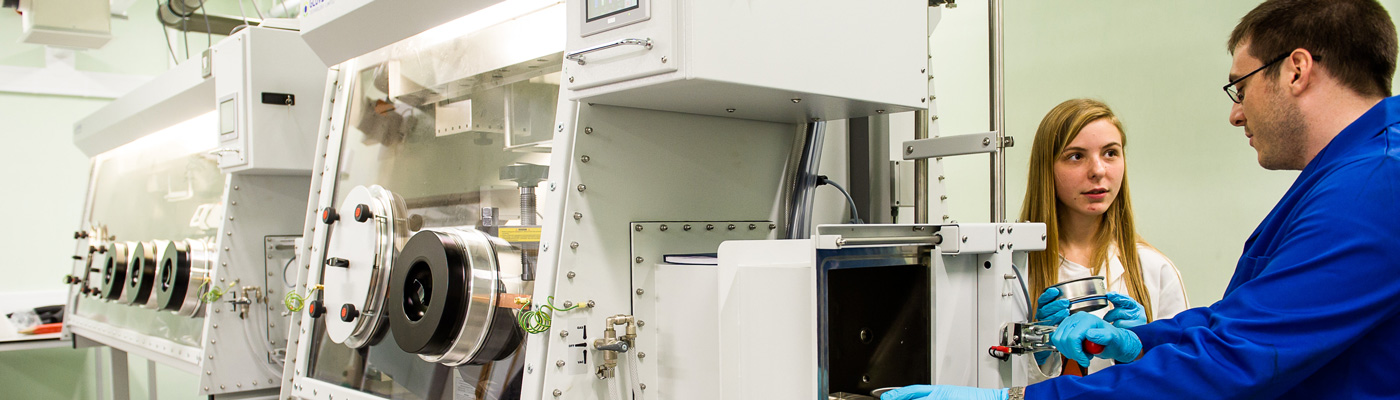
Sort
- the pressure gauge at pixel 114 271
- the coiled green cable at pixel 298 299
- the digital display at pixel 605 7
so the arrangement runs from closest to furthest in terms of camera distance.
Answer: the digital display at pixel 605 7 < the coiled green cable at pixel 298 299 < the pressure gauge at pixel 114 271

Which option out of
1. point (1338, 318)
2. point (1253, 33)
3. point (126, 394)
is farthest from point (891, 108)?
point (126, 394)

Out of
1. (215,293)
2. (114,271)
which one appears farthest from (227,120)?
(114,271)

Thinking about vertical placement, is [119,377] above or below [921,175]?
below

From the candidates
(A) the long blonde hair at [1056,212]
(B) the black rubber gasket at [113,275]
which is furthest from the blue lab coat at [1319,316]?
(B) the black rubber gasket at [113,275]

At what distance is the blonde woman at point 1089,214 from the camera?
1.99m

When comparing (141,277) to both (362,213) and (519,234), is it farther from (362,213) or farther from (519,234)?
(519,234)

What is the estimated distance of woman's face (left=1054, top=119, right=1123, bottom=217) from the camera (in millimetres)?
2028

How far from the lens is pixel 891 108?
64.1 inches

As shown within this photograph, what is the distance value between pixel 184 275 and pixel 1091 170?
9.46 ft

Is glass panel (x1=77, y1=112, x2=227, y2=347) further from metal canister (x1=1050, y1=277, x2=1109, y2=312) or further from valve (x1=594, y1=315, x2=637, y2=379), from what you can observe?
metal canister (x1=1050, y1=277, x2=1109, y2=312)

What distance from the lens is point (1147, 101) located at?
3201 millimetres

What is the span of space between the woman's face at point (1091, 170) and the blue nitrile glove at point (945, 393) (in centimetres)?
92

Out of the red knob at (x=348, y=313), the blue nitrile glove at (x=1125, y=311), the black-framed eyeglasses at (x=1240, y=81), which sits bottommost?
the red knob at (x=348, y=313)

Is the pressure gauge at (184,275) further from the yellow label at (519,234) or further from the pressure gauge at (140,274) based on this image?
the yellow label at (519,234)
